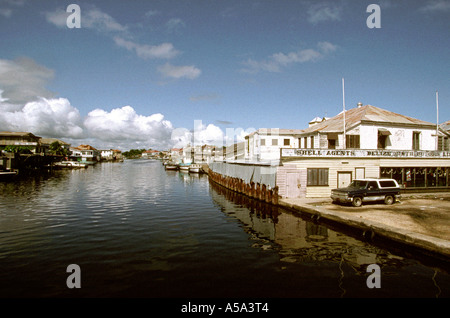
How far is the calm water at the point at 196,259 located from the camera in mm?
8977

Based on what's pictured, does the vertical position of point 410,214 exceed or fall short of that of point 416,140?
it falls short

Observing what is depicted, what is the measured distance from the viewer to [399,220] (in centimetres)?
1501

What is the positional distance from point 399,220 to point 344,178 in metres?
10.4

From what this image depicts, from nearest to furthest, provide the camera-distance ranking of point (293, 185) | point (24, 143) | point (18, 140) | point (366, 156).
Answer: point (293, 185) < point (366, 156) < point (24, 143) < point (18, 140)

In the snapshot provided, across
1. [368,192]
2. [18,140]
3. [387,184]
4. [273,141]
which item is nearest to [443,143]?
[387,184]

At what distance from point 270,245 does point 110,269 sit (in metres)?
7.82

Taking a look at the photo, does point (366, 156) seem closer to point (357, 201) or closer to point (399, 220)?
point (357, 201)

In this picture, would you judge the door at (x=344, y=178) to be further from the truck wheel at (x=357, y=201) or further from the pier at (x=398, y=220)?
the truck wheel at (x=357, y=201)

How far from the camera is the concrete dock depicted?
1138 cm

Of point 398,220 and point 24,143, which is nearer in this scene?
point 398,220

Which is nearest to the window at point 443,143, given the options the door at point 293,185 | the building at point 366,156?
the building at point 366,156

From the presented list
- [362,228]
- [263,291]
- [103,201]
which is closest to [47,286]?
[263,291]

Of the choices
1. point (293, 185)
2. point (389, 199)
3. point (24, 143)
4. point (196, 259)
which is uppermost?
point (24, 143)
